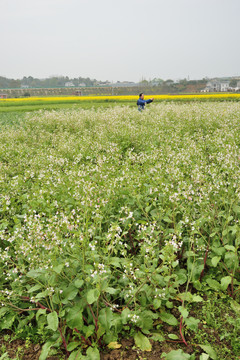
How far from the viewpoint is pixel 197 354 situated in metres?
2.96

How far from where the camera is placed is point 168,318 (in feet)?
10.7

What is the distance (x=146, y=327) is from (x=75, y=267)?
1169 mm

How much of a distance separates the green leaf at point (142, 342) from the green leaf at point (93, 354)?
1.61 ft

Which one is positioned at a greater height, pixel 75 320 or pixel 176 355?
pixel 75 320

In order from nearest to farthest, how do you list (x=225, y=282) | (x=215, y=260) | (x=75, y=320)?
(x=75, y=320) → (x=225, y=282) → (x=215, y=260)

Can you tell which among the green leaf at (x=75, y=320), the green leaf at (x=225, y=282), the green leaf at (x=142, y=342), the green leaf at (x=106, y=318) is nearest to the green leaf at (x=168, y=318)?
the green leaf at (x=142, y=342)

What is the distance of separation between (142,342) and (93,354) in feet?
1.98

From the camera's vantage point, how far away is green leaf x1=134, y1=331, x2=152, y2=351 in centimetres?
302

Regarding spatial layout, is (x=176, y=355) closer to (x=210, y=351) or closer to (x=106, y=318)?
(x=210, y=351)

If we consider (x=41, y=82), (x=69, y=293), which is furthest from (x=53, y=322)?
(x=41, y=82)

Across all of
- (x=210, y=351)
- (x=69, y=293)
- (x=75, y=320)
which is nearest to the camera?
(x=210, y=351)

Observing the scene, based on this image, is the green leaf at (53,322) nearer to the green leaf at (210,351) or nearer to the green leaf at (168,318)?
the green leaf at (168,318)

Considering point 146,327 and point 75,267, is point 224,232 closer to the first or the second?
point 146,327

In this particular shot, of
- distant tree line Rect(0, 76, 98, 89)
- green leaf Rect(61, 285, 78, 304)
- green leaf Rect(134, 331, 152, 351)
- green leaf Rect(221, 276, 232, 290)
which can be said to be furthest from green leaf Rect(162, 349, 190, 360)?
distant tree line Rect(0, 76, 98, 89)
